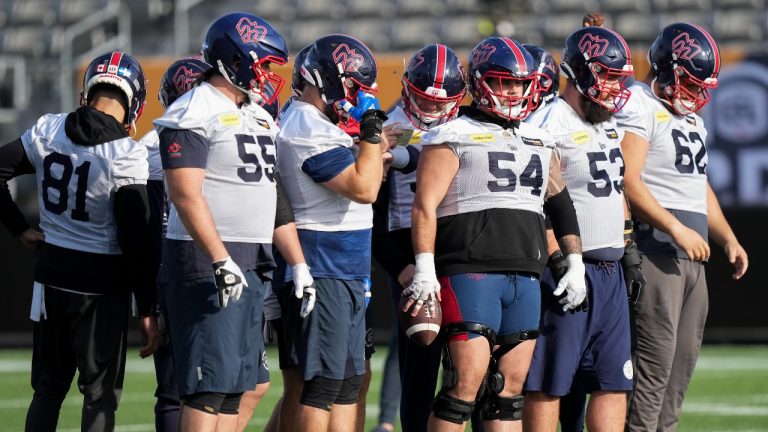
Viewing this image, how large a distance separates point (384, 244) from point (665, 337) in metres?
1.44

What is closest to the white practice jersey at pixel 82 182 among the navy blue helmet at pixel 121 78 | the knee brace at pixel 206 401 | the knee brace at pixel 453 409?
the navy blue helmet at pixel 121 78

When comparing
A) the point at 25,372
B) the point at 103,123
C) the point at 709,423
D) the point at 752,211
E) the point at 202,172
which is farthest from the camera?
the point at 752,211

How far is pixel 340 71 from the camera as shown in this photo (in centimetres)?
539

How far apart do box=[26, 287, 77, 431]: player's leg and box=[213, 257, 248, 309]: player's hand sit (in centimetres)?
112

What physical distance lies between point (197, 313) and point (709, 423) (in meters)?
4.39

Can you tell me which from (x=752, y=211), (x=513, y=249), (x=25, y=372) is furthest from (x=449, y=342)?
(x=752, y=211)

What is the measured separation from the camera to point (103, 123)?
5.45m

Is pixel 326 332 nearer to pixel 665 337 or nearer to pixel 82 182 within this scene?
pixel 82 182

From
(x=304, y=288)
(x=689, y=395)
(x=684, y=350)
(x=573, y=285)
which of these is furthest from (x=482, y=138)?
(x=689, y=395)

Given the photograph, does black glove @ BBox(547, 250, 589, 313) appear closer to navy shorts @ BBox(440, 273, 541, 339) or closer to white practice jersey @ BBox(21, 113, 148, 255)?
navy shorts @ BBox(440, 273, 541, 339)

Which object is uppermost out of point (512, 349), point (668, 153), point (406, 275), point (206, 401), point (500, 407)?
point (668, 153)

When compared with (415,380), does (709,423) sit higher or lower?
lower

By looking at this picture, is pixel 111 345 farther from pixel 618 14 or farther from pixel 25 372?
pixel 618 14

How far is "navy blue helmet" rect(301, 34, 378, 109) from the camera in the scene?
17.7 ft
